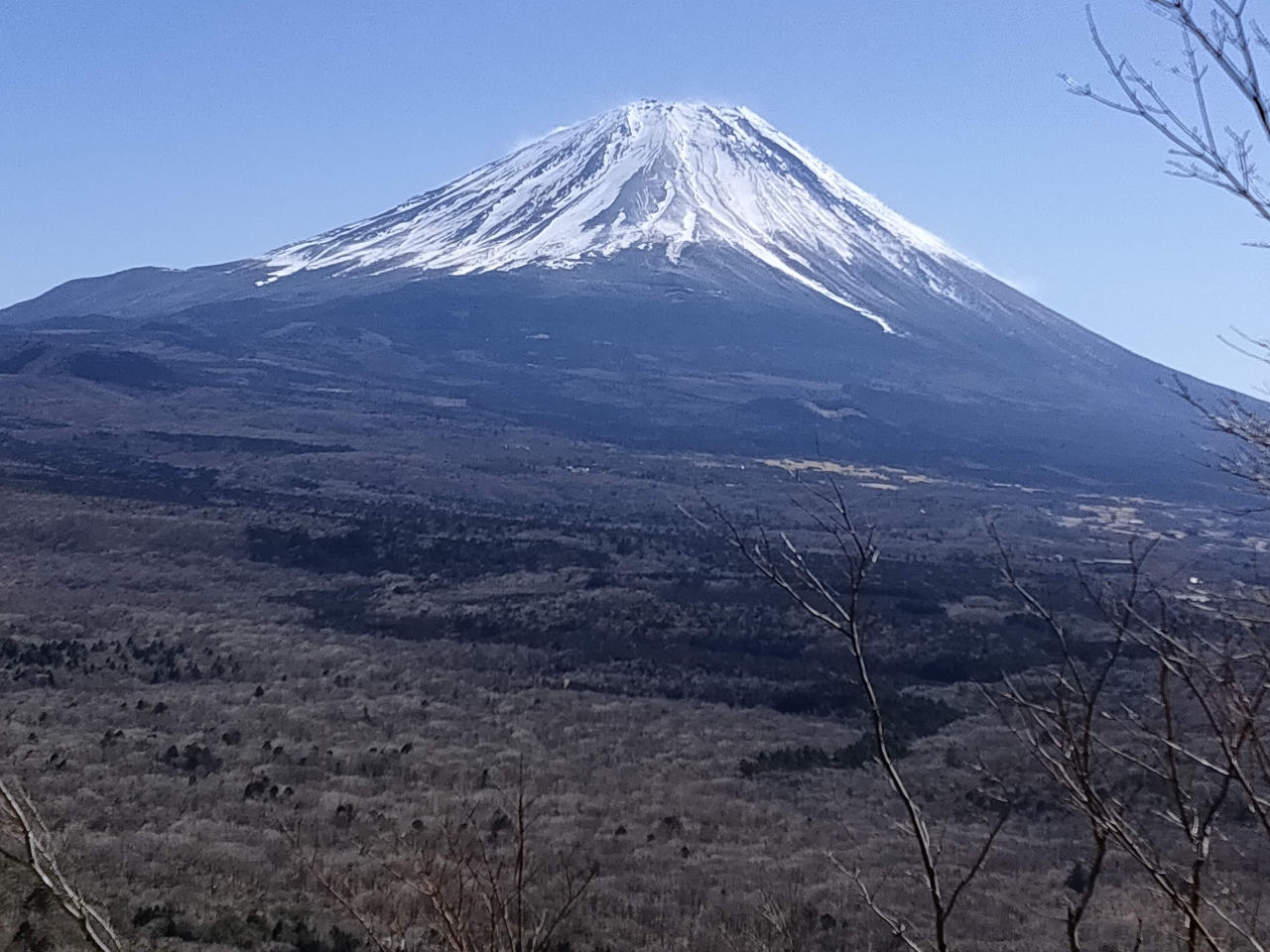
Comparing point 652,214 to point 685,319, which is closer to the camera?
point 685,319

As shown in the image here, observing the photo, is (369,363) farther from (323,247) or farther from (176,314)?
(323,247)

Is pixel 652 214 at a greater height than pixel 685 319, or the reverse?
pixel 652 214

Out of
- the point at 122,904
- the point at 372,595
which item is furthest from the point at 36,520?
the point at 122,904

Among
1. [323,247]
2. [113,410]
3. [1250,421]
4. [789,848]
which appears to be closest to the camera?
[1250,421]

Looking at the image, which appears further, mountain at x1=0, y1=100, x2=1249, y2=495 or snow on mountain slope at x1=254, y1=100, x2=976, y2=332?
snow on mountain slope at x1=254, y1=100, x2=976, y2=332
